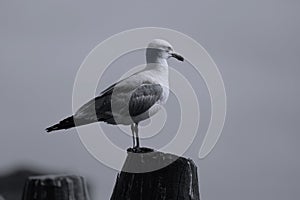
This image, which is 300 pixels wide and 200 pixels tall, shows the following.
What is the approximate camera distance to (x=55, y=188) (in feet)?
7.89

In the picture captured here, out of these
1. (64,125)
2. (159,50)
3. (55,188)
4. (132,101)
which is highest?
(159,50)

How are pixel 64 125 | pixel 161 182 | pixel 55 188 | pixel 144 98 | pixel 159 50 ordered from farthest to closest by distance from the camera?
pixel 159 50 → pixel 144 98 → pixel 64 125 → pixel 161 182 → pixel 55 188

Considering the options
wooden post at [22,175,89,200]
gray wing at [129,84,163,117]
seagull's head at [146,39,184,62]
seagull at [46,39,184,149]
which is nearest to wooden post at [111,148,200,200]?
wooden post at [22,175,89,200]

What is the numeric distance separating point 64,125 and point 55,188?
116 inches

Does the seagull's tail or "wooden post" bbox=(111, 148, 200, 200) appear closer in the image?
"wooden post" bbox=(111, 148, 200, 200)

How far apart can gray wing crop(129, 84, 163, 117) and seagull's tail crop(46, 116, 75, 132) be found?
0.68 metres

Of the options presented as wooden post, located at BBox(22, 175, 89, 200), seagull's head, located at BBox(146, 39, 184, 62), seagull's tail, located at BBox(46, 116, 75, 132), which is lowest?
wooden post, located at BBox(22, 175, 89, 200)

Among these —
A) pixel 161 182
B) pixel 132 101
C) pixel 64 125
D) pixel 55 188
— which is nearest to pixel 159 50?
pixel 132 101

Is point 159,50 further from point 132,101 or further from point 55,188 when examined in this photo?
point 55,188

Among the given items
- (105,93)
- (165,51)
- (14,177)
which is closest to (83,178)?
(105,93)

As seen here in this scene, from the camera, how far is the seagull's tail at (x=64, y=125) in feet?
17.3

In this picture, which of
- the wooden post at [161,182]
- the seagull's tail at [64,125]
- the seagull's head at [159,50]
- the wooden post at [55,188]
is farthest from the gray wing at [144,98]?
the wooden post at [55,188]

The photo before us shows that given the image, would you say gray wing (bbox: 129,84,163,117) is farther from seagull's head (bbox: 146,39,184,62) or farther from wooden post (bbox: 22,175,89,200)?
wooden post (bbox: 22,175,89,200)

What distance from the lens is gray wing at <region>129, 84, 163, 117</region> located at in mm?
5895
